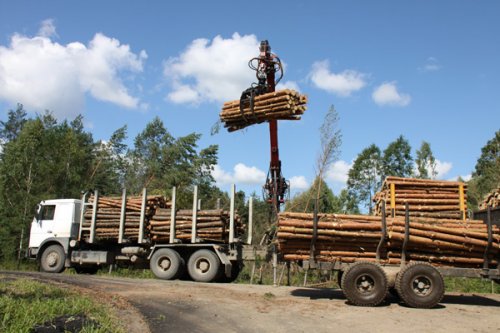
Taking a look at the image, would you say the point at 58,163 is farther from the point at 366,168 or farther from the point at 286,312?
the point at 366,168

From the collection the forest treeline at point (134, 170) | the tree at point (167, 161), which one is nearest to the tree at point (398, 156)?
the forest treeline at point (134, 170)

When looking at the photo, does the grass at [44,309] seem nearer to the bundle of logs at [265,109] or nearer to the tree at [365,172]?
the bundle of logs at [265,109]

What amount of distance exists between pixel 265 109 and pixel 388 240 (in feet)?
23.0

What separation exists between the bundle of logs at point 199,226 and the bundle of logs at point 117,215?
0.62 metres

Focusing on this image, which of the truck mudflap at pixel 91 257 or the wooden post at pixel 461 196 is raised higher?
the wooden post at pixel 461 196

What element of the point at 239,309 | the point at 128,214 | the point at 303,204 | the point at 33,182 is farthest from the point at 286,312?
the point at 33,182

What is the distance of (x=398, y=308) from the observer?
32.1 feet

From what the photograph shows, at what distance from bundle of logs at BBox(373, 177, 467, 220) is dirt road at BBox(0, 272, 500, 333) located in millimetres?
2458

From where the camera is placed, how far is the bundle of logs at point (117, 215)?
55.3 ft

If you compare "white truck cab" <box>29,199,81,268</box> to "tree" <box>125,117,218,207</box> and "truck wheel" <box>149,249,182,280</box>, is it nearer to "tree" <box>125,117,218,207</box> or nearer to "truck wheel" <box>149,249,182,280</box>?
"truck wheel" <box>149,249,182,280</box>

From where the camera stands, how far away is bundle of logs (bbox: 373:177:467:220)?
12578mm

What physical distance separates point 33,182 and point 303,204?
602 inches

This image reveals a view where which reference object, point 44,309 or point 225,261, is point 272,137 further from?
point 44,309

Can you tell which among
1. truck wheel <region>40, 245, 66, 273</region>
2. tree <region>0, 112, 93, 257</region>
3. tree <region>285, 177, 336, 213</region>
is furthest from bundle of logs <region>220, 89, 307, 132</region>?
tree <region>0, 112, 93, 257</region>
